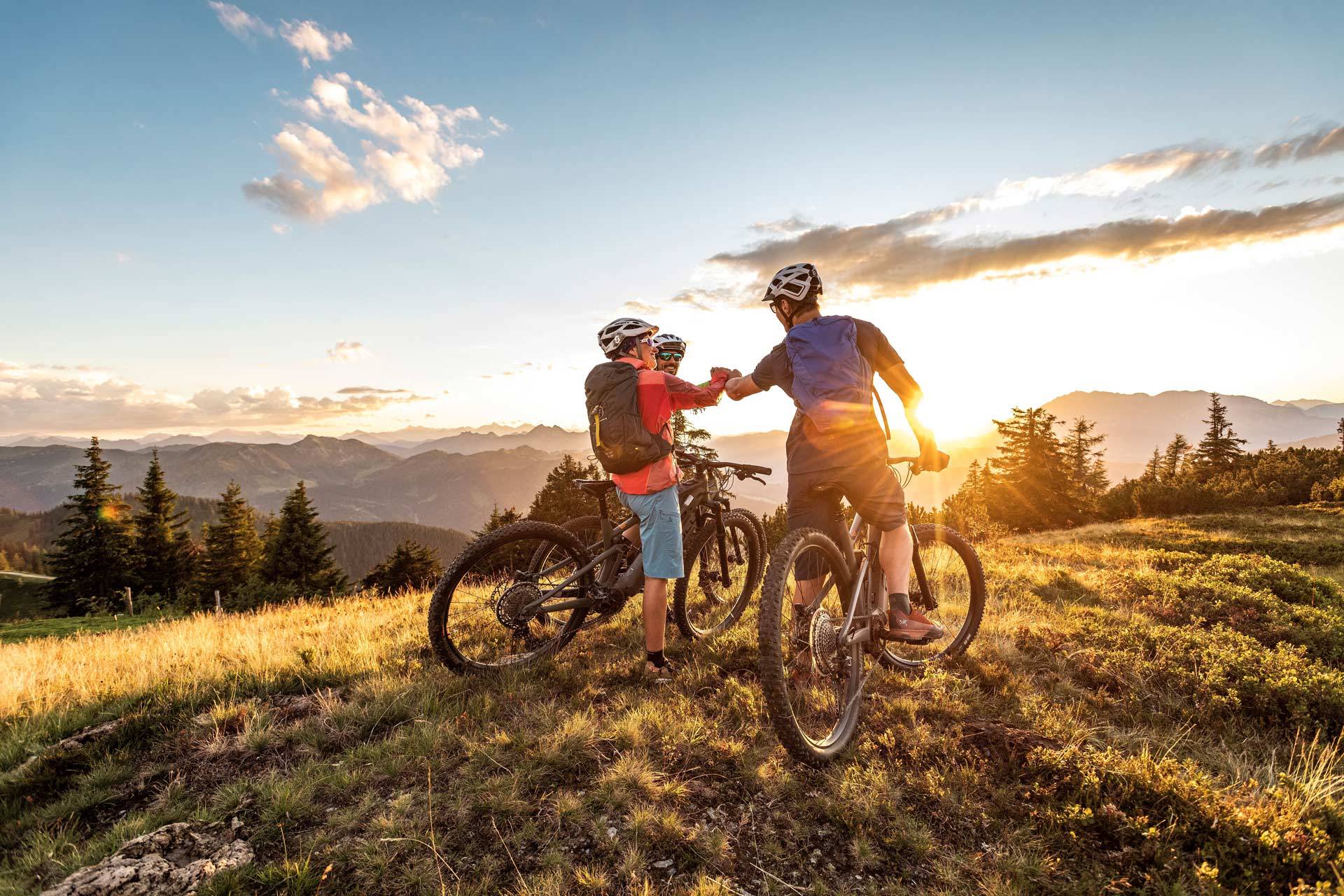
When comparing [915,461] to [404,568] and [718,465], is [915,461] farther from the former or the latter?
[404,568]

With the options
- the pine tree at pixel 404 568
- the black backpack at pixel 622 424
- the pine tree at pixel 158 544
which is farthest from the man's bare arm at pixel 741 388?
the pine tree at pixel 158 544

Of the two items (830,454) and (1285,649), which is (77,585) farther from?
(1285,649)

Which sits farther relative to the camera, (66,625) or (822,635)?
(66,625)

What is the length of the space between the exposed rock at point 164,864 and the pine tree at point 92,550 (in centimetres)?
5827

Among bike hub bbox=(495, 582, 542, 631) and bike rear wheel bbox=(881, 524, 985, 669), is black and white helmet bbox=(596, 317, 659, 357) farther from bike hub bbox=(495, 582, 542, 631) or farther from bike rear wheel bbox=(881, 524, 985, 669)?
bike rear wheel bbox=(881, 524, 985, 669)

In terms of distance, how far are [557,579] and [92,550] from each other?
2397 inches

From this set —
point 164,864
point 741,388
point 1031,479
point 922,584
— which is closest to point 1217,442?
→ point 1031,479

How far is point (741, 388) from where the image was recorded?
4.45m

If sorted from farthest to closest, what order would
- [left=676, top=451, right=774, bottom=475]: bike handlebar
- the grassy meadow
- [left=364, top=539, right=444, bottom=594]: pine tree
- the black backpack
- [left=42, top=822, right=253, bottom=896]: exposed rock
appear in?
[left=364, top=539, right=444, bottom=594]: pine tree, [left=676, top=451, right=774, bottom=475]: bike handlebar, the black backpack, the grassy meadow, [left=42, top=822, right=253, bottom=896]: exposed rock

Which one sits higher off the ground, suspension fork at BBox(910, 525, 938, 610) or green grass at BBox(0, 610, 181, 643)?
suspension fork at BBox(910, 525, 938, 610)

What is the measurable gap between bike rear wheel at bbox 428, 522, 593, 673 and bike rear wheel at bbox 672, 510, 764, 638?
52.6 inches

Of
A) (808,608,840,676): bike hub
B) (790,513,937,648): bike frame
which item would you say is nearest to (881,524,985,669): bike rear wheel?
(790,513,937,648): bike frame

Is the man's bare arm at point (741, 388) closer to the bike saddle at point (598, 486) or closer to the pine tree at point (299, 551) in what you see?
the bike saddle at point (598, 486)

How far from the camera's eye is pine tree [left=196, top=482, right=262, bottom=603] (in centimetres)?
4928
